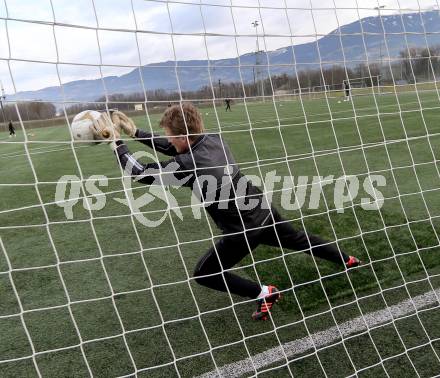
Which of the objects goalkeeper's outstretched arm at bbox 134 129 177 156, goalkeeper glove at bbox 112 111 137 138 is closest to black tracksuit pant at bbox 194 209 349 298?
→ goalkeeper's outstretched arm at bbox 134 129 177 156

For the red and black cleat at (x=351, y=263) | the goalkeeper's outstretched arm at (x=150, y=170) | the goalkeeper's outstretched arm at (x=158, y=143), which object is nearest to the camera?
the goalkeeper's outstretched arm at (x=150, y=170)

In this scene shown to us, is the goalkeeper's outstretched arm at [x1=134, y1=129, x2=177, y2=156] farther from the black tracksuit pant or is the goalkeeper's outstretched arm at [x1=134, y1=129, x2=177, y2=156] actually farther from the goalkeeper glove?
the black tracksuit pant

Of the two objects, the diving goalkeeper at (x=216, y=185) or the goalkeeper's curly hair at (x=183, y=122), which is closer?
the diving goalkeeper at (x=216, y=185)

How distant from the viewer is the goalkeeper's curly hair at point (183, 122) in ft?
9.85

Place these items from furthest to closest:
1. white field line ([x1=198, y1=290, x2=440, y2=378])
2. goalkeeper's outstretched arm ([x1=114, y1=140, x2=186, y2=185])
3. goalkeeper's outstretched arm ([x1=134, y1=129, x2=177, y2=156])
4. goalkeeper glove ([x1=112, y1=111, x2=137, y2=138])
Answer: goalkeeper's outstretched arm ([x1=134, y1=129, x2=177, y2=156]), goalkeeper glove ([x1=112, y1=111, x2=137, y2=138]), goalkeeper's outstretched arm ([x1=114, y1=140, x2=186, y2=185]), white field line ([x1=198, y1=290, x2=440, y2=378])

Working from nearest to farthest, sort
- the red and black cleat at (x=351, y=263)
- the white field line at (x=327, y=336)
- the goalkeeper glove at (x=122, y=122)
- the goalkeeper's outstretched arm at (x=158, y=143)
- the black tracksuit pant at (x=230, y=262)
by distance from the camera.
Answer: the white field line at (x=327, y=336) < the goalkeeper glove at (x=122, y=122) < the black tracksuit pant at (x=230, y=262) < the goalkeeper's outstretched arm at (x=158, y=143) < the red and black cleat at (x=351, y=263)

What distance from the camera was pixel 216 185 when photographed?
2.94m

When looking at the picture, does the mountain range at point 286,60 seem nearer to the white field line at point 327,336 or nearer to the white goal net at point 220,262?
the white goal net at point 220,262

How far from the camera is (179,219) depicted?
5496 mm

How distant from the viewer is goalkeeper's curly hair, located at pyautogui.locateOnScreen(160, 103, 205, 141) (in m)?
3.00

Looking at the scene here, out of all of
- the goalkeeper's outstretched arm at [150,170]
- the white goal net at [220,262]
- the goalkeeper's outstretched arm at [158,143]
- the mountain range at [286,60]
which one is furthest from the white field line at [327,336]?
the mountain range at [286,60]

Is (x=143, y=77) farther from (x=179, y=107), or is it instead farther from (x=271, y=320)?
(x=271, y=320)

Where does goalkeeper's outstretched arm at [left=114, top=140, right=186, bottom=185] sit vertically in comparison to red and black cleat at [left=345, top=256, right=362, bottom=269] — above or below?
above

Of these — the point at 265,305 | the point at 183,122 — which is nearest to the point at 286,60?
the point at 183,122
